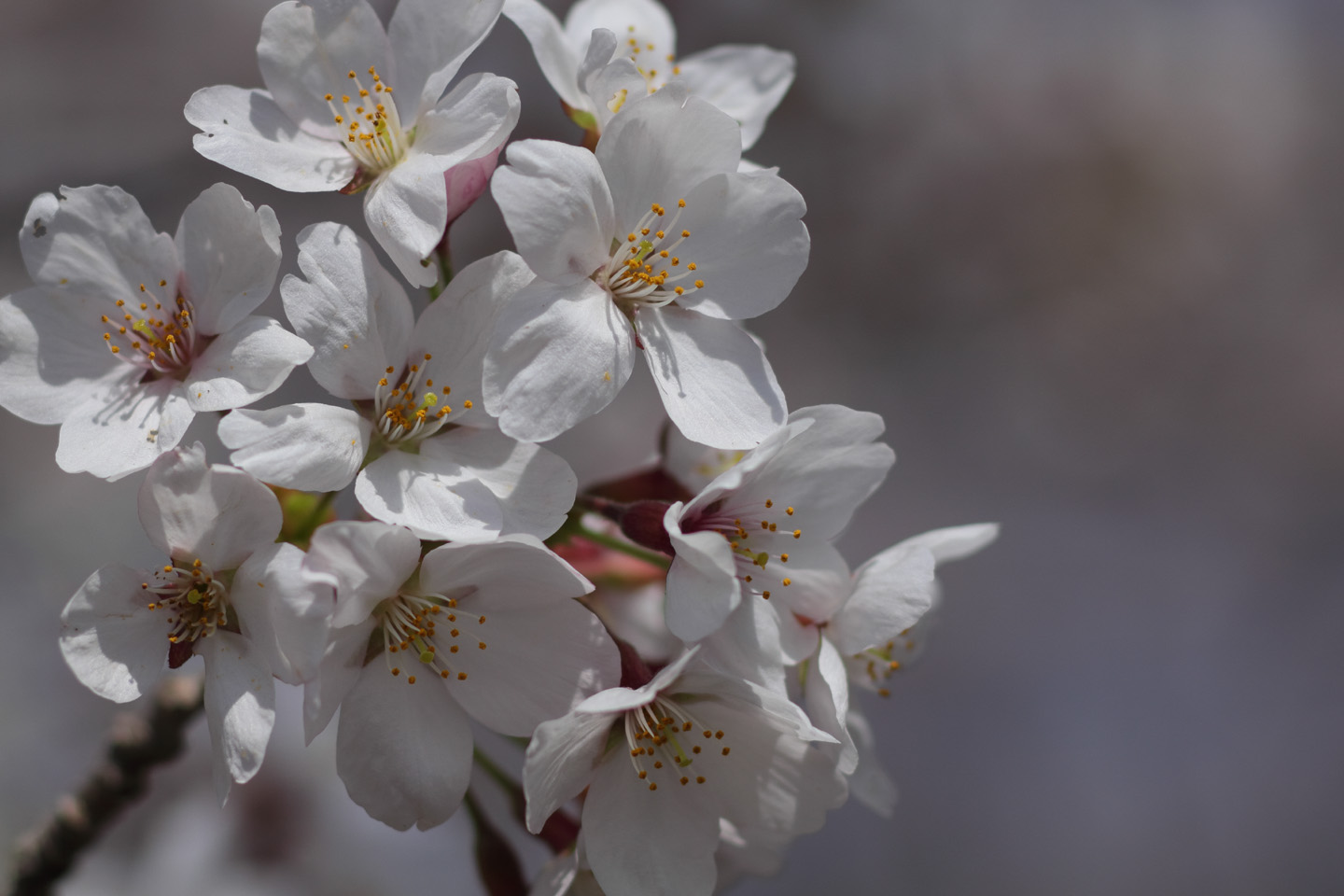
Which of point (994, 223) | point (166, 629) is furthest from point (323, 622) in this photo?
point (994, 223)

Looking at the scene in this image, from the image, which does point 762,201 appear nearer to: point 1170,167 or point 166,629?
point 166,629

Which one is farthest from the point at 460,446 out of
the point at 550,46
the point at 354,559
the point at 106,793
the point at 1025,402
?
the point at 1025,402

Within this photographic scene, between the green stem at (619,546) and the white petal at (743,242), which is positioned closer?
the white petal at (743,242)

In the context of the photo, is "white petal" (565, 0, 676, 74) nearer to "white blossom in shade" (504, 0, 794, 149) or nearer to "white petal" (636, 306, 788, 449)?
"white blossom in shade" (504, 0, 794, 149)

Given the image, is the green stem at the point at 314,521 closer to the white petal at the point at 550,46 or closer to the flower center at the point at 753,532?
the flower center at the point at 753,532

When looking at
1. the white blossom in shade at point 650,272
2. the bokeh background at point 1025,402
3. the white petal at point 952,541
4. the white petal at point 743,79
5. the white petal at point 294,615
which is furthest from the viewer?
the bokeh background at point 1025,402

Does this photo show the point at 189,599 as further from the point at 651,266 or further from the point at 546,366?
the point at 651,266

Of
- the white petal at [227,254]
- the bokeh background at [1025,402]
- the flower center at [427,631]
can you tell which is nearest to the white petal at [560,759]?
the flower center at [427,631]
